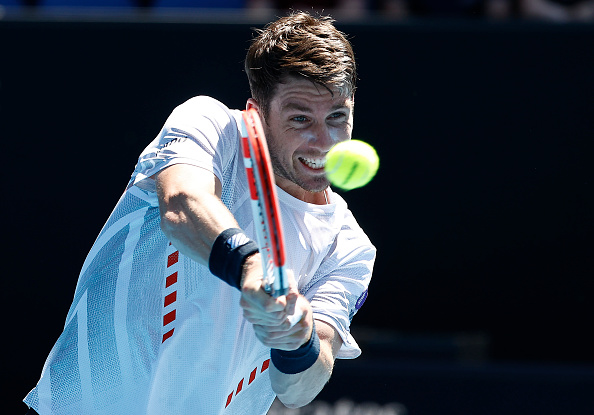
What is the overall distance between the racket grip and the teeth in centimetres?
70

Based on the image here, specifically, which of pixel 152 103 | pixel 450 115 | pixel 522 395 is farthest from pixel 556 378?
pixel 152 103

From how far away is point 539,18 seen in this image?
20.9ft

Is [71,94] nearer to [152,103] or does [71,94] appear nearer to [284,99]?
[152,103]

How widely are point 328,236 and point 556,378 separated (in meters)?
2.82

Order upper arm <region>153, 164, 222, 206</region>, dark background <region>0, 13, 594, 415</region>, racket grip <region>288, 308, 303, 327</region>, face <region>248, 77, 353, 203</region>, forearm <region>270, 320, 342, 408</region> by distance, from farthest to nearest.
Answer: dark background <region>0, 13, 594, 415</region>, face <region>248, 77, 353, 203</region>, forearm <region>270, 320, 342, 408</region>, upper arm <region>153, 164, 222, 206</region>, racket grip <region>288, 308, 303, 327</region>

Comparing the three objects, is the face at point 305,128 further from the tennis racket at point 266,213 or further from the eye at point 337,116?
the tennis racket at point 266,213

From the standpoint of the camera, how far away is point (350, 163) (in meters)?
2.72

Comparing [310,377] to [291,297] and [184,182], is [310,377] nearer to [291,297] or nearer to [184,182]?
[291,297]

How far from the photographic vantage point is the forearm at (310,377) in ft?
9.23

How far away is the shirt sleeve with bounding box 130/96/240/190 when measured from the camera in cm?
275

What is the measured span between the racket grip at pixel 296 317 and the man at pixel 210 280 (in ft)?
1.34

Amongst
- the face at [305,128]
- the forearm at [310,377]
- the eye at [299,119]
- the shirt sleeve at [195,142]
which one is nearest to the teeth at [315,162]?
the face at [305,128]

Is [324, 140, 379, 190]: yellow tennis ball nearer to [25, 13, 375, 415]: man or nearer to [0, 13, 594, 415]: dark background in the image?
[25, 13, 375, 415]: man

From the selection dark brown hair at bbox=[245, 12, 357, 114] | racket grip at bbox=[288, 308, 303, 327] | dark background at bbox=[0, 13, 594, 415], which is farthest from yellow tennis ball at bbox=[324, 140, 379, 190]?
dark background at bbox=[0, 13, 594, 415]
